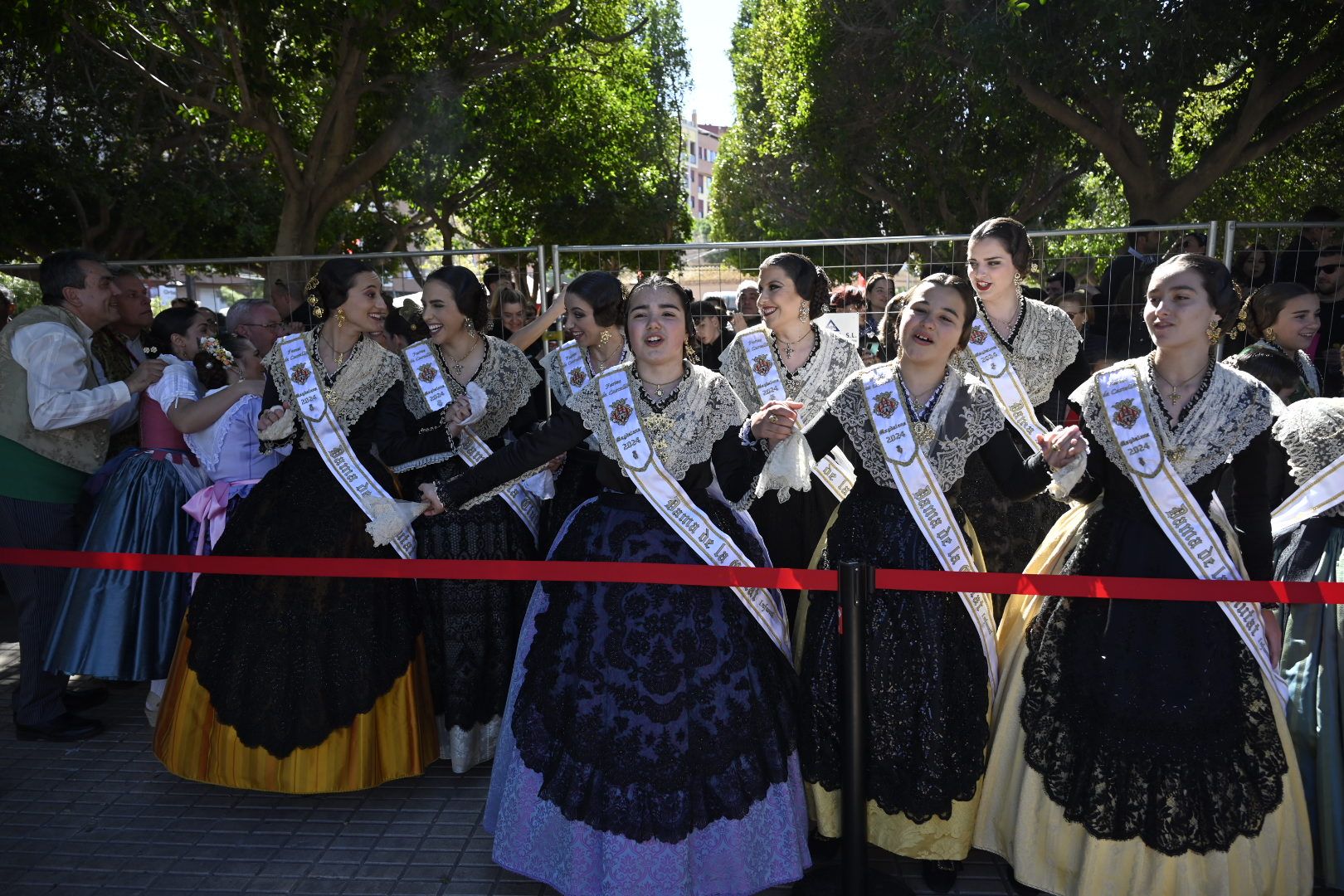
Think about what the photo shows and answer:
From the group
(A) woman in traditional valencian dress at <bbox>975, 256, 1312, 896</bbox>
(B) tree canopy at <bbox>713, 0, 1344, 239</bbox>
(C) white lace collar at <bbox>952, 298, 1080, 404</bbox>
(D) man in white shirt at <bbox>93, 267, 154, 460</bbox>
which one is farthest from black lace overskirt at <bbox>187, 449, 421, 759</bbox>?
(B) tree canopy at <bbox>713, 0, 1344, 239</bbox>

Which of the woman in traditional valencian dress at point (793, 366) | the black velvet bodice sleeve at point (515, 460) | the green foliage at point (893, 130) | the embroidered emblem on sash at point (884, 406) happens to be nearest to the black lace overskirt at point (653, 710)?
the black velvet bodice sleeve at point (515, 460)

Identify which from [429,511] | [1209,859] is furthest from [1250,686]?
[429,511]

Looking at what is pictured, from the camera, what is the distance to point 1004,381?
3.79m

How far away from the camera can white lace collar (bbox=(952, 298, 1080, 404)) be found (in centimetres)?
384

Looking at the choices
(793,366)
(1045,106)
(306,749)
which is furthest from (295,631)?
(1045,106)

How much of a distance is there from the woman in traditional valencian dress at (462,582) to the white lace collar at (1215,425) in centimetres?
208

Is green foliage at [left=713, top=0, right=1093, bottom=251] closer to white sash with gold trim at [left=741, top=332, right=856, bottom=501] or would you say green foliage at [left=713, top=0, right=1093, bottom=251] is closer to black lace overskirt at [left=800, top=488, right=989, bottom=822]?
white sash with gold trim at [left=741, top=332, right=856, bottom=501]

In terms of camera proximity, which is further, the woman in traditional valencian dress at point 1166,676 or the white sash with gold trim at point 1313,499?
the white sash with gold trim at point 1313,499

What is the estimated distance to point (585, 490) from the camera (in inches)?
141

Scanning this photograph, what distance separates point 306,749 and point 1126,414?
278 cm

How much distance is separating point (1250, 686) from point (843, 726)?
106cm

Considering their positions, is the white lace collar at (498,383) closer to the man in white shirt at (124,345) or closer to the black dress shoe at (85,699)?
the man in white shirt at (124,345)

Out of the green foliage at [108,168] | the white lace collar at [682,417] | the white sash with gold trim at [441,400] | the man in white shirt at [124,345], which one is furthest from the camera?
the green foliage at [108,168]

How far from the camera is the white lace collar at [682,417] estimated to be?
291 cm
